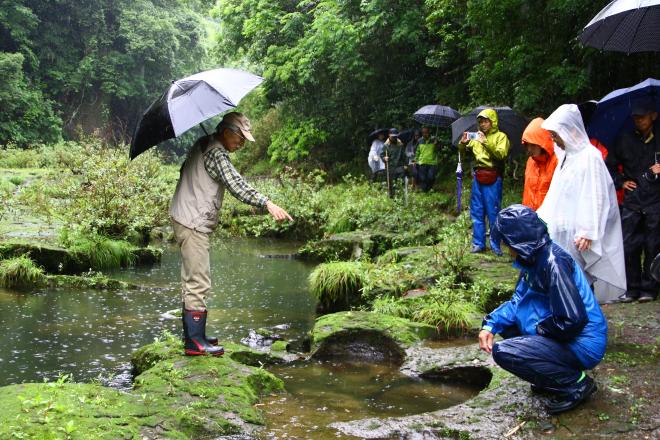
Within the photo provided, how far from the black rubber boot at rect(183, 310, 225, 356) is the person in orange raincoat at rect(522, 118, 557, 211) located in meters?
3.47

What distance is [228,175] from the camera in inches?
187

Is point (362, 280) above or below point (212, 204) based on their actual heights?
below

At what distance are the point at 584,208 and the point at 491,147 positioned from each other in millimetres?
3072

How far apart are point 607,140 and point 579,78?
3.09m

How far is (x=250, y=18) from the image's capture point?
22.4m

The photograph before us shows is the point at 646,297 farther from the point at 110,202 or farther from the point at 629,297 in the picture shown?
the point at 110,202

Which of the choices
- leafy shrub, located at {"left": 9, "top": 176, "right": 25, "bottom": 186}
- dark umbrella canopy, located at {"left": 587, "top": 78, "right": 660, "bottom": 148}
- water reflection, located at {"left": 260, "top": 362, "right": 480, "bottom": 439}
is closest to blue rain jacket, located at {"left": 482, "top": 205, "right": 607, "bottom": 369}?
water reflection, located at {"left": 260, "top": 362, "right": 480, "bottom": 439}

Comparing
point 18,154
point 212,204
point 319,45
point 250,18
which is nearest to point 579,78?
point 212,204

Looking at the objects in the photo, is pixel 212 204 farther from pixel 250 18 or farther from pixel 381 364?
pixel 250 18

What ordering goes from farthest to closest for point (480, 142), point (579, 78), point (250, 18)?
point (250, 18), point (579, 78), point (480, 142)

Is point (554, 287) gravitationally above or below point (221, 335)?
above

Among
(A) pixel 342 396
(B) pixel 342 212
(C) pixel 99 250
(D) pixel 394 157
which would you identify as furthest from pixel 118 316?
(D) pixel 394 157

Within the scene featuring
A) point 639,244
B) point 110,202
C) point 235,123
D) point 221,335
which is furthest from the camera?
point 110,202

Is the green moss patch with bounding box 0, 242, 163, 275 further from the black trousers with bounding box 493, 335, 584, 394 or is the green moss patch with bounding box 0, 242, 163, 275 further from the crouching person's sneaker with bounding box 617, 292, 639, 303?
the black trousers with bounding box 493, 335, 584, 394
